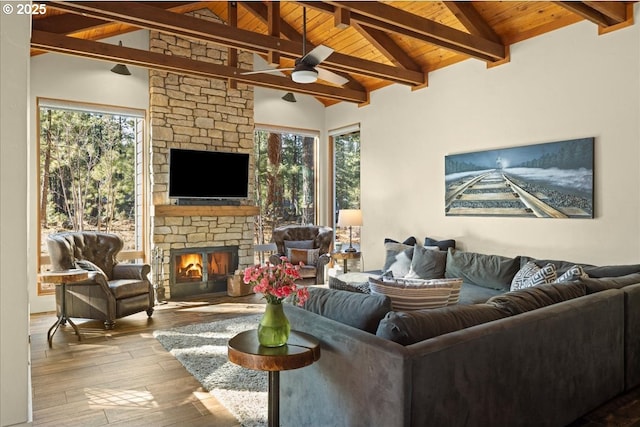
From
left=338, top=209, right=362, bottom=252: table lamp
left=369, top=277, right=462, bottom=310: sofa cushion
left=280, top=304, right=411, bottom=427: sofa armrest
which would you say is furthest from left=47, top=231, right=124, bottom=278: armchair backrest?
left=369, top=277, right=462, bottom=310: sofa cushion

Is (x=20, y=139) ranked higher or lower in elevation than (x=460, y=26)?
lower

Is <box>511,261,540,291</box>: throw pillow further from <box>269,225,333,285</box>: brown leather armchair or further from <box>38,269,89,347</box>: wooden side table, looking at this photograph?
<box>38,269,89,347</box>: wooden side table

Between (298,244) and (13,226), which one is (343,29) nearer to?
(298,244)

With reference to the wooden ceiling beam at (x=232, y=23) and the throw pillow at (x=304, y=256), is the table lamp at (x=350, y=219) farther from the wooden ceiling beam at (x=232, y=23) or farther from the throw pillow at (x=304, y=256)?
the wooden ceiling beam at (x=232, y=23)

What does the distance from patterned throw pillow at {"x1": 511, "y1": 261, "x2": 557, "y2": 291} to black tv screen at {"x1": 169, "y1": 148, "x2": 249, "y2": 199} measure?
4296mm

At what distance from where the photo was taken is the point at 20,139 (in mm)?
1328

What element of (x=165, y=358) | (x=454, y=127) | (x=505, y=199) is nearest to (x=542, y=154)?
(x=505, y=199)

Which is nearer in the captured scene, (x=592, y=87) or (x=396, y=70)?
(x=592, y=87)

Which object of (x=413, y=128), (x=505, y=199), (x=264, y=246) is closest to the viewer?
(x=505, y=199)

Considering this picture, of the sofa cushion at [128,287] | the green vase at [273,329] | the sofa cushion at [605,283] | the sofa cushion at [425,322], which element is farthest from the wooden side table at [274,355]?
the sofa cushion at [128,287]

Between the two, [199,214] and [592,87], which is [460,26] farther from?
[199,214]

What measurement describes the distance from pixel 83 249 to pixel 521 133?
17.3ft

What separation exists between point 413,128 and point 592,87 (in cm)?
239

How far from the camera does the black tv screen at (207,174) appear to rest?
20.3 feet
